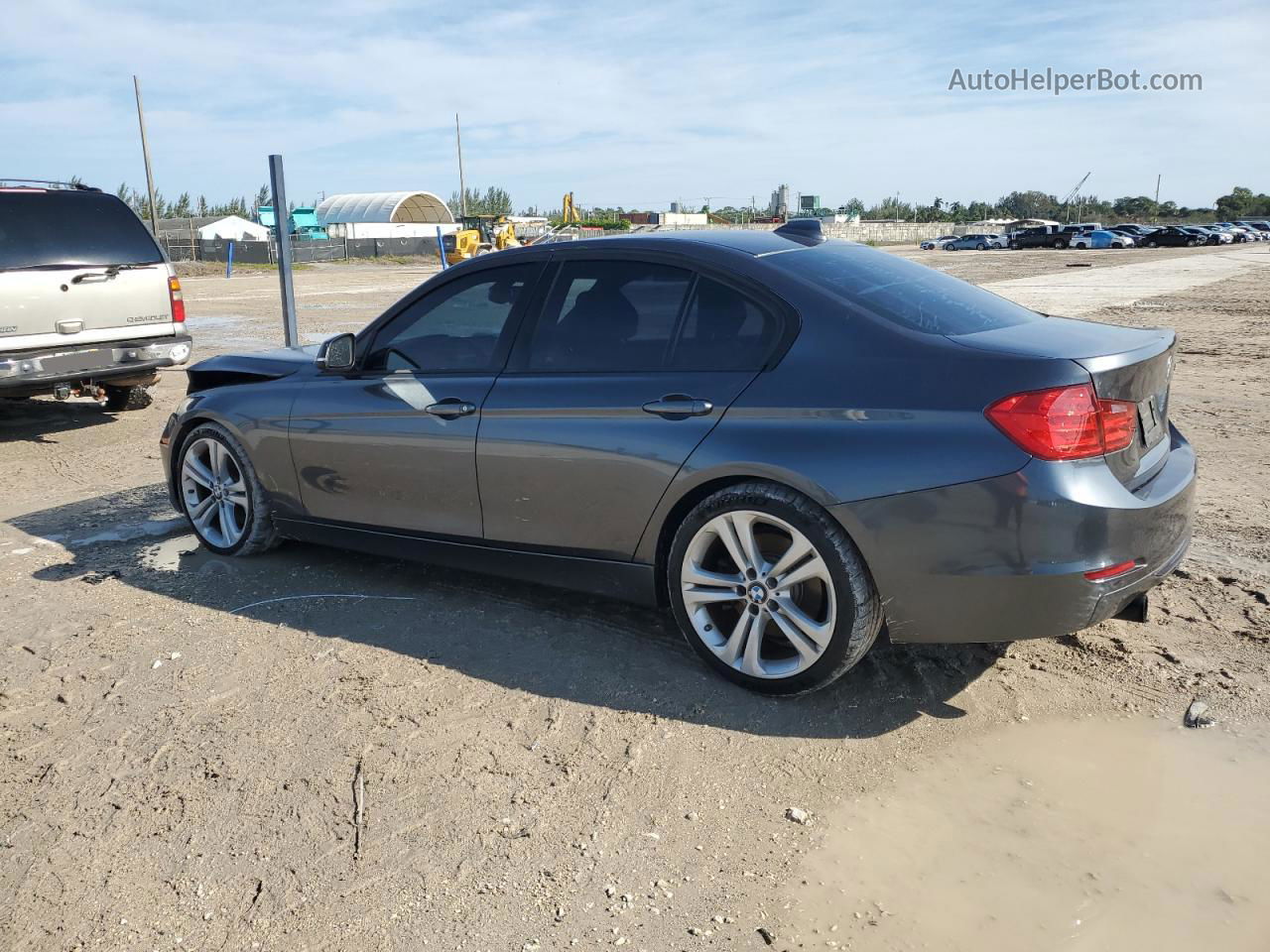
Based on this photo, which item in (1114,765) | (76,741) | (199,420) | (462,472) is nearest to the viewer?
(1114,765)

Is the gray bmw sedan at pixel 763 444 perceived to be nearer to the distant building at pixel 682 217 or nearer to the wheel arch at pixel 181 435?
the wheel arch at pixel 181 435

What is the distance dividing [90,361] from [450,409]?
5587 mm

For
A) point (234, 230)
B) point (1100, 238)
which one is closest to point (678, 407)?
point (1100, 238)

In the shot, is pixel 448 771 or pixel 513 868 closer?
pixel 513 868

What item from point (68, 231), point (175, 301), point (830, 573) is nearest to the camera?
point (830, 573)

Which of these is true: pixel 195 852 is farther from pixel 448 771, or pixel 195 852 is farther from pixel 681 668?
pixel 681 668

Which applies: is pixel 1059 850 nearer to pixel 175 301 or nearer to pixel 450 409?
pixel 450 409

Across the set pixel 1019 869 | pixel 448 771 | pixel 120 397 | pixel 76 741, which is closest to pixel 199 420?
pixel 76 741

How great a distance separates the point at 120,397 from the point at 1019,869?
970cm

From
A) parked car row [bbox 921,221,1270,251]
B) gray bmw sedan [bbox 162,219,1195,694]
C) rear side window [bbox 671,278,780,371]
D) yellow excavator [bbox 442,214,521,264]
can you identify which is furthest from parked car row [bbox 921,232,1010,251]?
rear side window [bbox 671,278,780,371]

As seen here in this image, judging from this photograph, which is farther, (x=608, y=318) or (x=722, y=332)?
(x=608, y=318)

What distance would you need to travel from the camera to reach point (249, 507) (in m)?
5.34

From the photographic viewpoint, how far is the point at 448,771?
11.0 ft

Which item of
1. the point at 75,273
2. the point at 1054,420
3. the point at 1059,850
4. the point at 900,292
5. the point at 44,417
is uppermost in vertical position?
the point at 75,273
